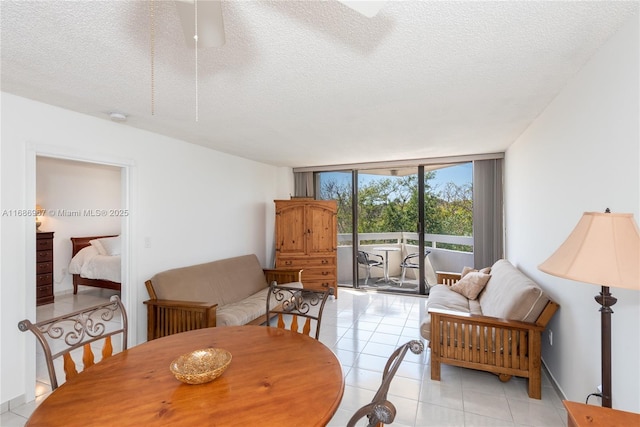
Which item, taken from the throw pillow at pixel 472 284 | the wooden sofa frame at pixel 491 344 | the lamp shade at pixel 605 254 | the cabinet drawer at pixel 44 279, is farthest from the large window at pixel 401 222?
the cabinet drawer at pixel 44 279

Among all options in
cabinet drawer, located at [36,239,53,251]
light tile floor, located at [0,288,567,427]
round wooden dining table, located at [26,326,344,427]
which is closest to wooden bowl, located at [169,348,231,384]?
round wooden dining table, located at [26,326,344,427]

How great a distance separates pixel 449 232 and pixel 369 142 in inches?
91.3

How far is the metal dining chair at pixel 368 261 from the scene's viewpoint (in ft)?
18.3

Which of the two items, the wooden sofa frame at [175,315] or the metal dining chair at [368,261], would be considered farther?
the metal dining chair at [368,261]

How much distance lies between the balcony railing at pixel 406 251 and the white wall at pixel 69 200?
173 inches

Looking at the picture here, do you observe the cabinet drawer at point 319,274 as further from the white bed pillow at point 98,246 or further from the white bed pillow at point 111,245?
the white bed pillow at point 98,246

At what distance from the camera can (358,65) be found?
1.78 m

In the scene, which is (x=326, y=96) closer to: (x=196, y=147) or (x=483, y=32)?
(x=483, y=32)

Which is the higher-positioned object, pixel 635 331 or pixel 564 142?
pixel 564 142

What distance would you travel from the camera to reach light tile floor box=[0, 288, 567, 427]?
6.84ft

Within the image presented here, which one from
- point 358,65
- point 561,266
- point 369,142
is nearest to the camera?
point 561,266

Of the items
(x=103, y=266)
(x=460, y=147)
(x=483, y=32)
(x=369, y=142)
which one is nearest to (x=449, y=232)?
(x=460, y=147)

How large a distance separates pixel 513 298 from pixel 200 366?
2.44m

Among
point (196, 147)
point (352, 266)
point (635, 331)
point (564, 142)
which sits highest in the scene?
point (196, 147)
